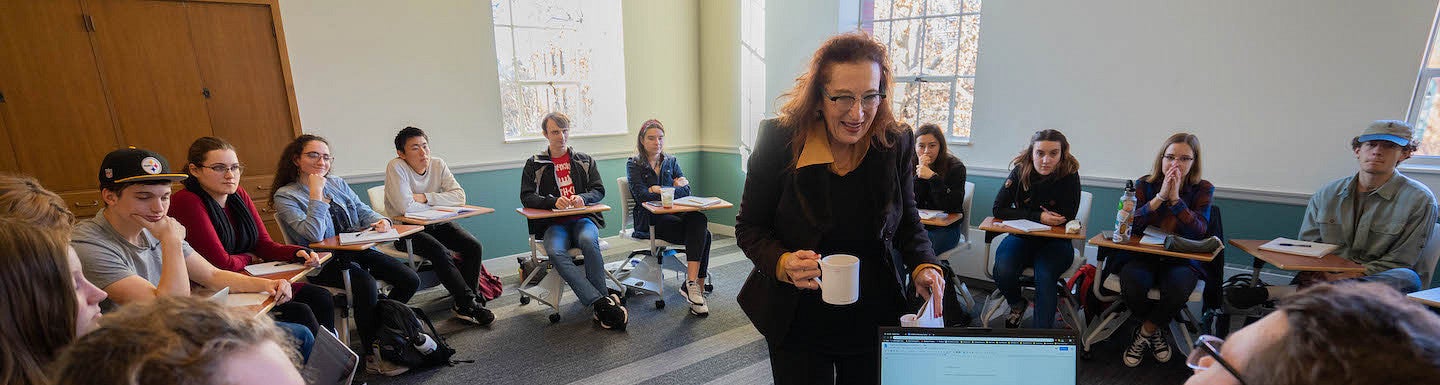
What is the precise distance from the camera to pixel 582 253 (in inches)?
142

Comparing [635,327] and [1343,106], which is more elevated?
[1343,106]

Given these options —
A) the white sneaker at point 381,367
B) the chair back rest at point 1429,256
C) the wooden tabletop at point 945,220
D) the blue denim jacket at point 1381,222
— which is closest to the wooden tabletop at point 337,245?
the white sneaker at point 381,367

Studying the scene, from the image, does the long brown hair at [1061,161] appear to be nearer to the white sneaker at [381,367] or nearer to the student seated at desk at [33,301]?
the white sneaker at [381,367]

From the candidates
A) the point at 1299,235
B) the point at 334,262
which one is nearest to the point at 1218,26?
the point at 1299,235

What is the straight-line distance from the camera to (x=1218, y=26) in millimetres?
3359

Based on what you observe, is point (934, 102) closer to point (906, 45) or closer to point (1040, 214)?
point (906, 45)

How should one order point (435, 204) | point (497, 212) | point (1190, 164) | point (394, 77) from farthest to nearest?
point (497, 212) < point (394, 77) < point (435, 204) < point (1190, 164)

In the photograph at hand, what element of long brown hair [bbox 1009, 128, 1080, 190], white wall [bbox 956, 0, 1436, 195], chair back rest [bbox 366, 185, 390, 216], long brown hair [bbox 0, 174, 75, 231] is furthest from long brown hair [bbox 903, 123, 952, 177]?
long brown hair [bbox 0, 174, 75, 231]

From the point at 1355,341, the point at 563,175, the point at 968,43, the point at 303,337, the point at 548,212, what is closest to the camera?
the point at 1355,341

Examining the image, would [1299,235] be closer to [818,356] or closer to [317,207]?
[818,356]

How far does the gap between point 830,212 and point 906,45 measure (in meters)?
3.94

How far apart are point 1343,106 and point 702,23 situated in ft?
15.5

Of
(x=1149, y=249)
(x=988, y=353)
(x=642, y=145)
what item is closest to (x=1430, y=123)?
(x=1149, y=249)

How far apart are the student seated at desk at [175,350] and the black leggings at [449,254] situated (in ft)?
9.43
